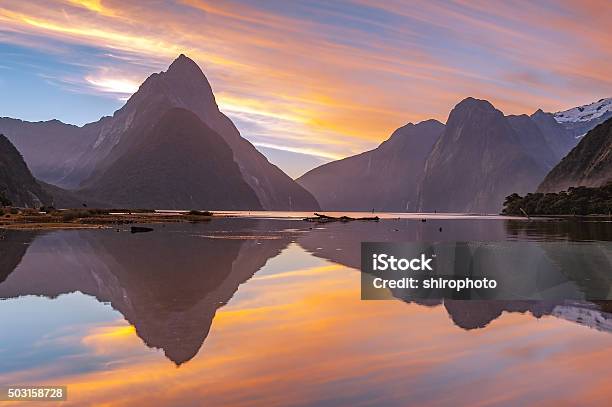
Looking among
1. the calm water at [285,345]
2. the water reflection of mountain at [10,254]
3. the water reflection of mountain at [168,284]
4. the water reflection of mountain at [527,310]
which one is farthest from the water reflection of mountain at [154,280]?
the water reflection of mountain at [527,310]

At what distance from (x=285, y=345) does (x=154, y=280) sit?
1645 cm

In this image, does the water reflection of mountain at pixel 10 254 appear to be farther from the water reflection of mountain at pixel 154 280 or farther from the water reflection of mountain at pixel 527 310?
the water reflection of mountain at pixel 527 310

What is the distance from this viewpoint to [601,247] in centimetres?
5553

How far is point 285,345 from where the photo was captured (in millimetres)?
17859

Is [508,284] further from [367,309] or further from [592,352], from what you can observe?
[592,352]

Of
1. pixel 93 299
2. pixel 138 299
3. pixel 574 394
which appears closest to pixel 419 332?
pixel 574 394

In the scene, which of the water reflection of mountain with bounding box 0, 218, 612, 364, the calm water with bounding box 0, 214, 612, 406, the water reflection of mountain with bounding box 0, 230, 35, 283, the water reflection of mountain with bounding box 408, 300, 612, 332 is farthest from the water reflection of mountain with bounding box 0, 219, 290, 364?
the water reflection of mountain with bounding box 408, 300, 612, 332

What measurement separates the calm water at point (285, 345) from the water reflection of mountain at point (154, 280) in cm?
13

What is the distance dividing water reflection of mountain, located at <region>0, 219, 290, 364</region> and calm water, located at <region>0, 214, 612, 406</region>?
0.41ft

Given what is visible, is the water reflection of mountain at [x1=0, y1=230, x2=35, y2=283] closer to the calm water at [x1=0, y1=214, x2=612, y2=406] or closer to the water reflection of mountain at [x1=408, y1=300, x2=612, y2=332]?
the calm water at [x1=0, y1=214, x2=612, y2=406]

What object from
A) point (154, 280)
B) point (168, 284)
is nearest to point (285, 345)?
point (168, 284)

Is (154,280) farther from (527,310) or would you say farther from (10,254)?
(10,254)

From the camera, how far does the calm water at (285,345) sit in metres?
13.4

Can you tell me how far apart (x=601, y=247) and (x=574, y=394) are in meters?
47.4
